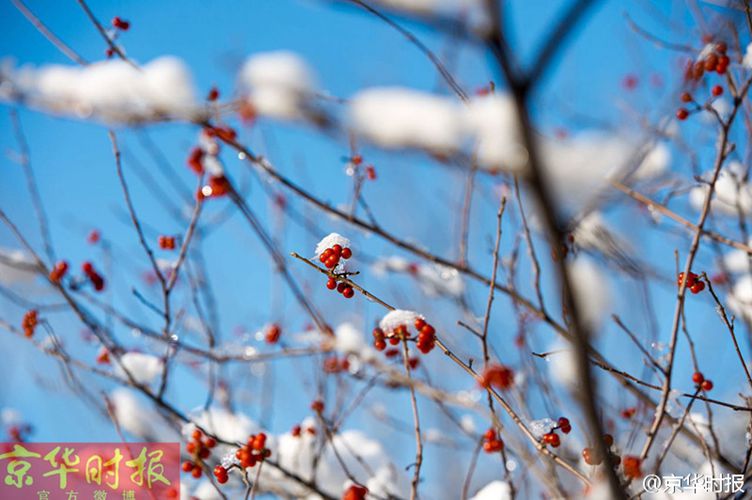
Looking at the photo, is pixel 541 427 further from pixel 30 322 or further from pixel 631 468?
pixel 30 322

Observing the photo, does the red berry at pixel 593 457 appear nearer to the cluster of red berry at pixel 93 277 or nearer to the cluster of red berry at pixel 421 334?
the cluster of red berry at pixel 421 334

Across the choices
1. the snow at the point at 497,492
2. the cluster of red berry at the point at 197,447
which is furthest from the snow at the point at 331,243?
the snow at the point at 497,492

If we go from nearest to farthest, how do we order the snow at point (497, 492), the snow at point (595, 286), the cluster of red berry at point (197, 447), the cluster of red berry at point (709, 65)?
the snow at point (497, 492) < the cluster of red berry at point (197, 447) < the cluster of red berry at point (709, 65) < the snow at point (595, 286)

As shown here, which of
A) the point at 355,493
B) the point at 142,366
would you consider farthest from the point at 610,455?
the point at 142,366

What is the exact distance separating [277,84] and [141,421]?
1.96 metres

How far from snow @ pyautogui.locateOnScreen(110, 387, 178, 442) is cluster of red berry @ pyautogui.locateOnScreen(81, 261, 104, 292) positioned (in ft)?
1.50

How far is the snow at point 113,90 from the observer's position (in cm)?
211

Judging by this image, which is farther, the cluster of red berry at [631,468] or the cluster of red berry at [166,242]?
the cluster of red berry at [166,242]

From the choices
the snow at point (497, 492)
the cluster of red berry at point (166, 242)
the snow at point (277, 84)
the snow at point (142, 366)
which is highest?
the snow at point (277, 84)

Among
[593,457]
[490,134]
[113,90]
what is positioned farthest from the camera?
[113,90]

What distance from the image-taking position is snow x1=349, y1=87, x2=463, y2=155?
8.16ft

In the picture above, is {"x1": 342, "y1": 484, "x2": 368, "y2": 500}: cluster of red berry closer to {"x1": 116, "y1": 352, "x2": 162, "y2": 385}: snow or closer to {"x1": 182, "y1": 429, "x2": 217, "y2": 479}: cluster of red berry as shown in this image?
{"x1": 182, "y1": 429, "x2": 217, "y2": 479}: cluster of red berry

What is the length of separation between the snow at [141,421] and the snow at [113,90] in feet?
3.79

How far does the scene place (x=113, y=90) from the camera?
2613mm
